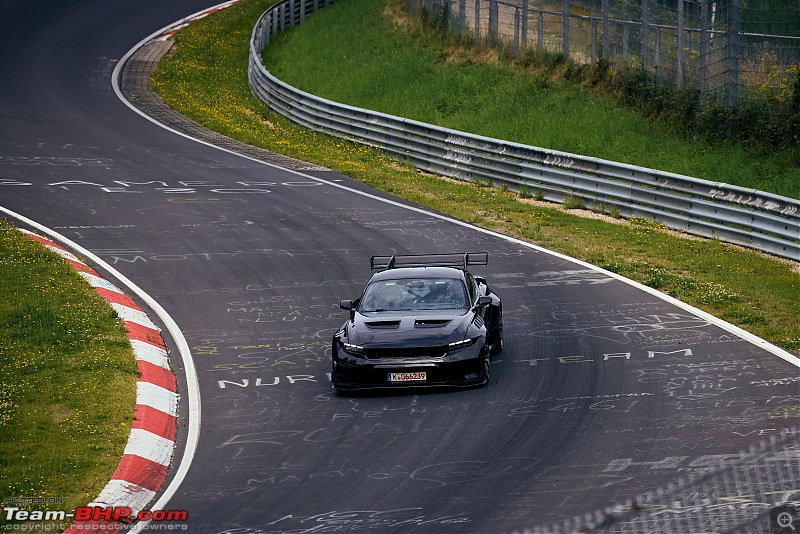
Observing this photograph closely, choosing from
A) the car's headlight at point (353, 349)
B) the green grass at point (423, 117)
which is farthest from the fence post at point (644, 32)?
the car's headlight at point (353, 349)

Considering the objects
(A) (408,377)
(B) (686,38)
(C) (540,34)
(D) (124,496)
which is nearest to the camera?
(D) (124,496)

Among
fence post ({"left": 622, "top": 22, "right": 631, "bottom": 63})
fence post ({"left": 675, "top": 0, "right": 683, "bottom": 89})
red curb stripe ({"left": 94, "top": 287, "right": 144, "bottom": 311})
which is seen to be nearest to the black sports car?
red curb stripe ({"left": 94, "top": 287, "right": 144, "bottom": 311})

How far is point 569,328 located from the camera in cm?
1620

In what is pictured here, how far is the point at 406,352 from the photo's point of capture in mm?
13586

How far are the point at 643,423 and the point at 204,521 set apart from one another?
480cm

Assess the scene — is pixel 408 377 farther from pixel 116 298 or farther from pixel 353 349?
pixel 116 298

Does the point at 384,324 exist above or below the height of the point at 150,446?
above

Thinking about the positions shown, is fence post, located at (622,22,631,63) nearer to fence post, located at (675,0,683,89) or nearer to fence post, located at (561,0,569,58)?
fence post, located at (561,0,569,58)

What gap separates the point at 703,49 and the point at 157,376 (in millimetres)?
17581

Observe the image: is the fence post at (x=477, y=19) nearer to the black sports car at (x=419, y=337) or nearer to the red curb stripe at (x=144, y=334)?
the red curb stripe at (x=144, y=334)

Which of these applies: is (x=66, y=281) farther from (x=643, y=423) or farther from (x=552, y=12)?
(x=552, y=12)

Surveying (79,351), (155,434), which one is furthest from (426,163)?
(155,434)

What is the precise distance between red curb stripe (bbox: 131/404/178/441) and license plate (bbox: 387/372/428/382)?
8.32ft

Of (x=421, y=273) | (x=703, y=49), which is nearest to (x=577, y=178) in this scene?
(x=703, y=49)
